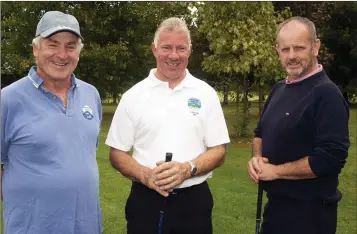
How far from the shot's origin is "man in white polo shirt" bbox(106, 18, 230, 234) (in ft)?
12.1

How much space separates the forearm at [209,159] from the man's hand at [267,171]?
0.34 meters

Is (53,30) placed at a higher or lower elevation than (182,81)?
higher

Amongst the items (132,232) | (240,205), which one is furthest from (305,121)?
(240,205)

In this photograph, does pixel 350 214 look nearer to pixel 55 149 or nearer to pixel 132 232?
pixel 132 232

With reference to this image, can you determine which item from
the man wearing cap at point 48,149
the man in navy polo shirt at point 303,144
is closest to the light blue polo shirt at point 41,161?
the man wearing cap at point 48,149

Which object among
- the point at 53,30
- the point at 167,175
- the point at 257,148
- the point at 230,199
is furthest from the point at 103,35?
the point at 167,175

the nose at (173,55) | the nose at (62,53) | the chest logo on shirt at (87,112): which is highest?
the nose at (173,55)

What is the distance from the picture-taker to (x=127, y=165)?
3.71 metres

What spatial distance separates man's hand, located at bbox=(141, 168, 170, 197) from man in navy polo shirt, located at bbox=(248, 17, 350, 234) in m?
0.76

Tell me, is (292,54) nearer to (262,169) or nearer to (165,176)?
(262,169)

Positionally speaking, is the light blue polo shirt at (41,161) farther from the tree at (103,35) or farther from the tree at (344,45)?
the tree at (344,45)

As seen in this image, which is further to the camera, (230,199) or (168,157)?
(230,199)

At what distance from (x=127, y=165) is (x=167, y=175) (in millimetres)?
411

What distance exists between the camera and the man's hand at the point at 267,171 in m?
3.57
